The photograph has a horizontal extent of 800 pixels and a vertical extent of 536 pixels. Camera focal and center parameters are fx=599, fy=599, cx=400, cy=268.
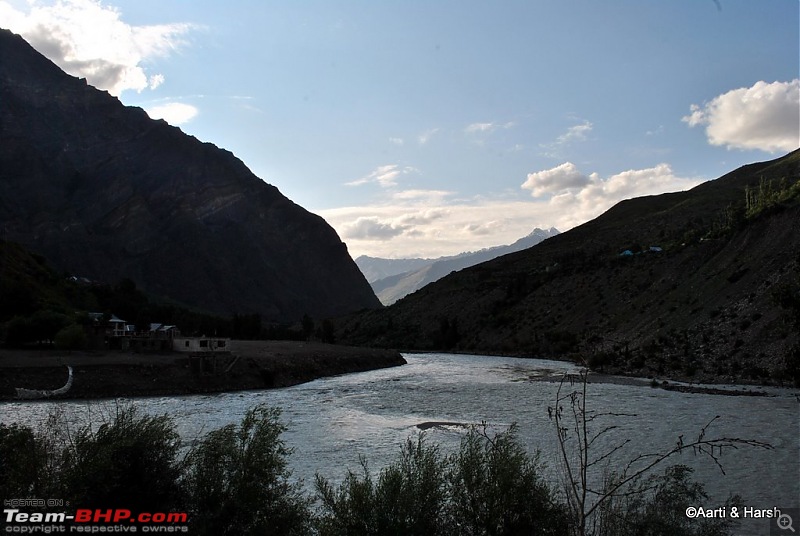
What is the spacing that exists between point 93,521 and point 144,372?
48267mm

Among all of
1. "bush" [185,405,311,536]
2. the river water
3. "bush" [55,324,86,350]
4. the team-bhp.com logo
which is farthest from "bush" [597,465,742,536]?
A: "bush" [55,324,86,350]

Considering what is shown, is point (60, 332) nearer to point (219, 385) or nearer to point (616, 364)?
point (219, 385)

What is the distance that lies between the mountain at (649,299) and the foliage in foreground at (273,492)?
163 inches

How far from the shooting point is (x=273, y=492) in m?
15.2

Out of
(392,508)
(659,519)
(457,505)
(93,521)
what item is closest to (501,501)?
(457,505)

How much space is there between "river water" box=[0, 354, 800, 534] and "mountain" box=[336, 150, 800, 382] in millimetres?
4716

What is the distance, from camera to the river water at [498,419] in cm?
2452

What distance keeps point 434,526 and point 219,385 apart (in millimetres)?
49674

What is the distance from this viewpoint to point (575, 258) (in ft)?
495

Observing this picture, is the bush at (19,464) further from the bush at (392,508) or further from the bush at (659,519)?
the bush at (659,519)

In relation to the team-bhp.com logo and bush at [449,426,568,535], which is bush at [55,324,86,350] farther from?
bush at [449,426,568,535]

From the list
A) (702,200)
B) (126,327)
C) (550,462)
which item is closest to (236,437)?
(550,462)

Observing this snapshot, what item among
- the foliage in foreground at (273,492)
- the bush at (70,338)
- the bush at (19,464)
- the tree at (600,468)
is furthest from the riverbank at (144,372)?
the foliage in foreground at (273,492)

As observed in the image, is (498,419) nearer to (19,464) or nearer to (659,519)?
(659,519)
